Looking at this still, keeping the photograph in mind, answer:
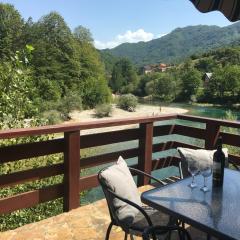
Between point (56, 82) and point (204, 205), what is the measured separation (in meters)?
34.1

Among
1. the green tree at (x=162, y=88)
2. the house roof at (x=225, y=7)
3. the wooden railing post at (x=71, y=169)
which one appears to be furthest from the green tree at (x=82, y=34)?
the house roof at (x=225, y=7)

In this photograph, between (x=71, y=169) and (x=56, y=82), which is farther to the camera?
(x=56, y=82)

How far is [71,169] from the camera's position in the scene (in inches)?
122

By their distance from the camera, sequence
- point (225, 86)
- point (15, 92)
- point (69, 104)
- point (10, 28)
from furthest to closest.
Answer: point (225, 86), point (10, 28), point (69, 104), point (15, 92)

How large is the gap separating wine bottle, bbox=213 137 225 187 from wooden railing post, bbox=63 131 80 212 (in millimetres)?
1466

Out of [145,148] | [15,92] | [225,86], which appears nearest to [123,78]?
[225,86]

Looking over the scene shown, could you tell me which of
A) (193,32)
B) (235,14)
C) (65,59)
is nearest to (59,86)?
(65,59)

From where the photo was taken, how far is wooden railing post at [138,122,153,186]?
12.4 feet

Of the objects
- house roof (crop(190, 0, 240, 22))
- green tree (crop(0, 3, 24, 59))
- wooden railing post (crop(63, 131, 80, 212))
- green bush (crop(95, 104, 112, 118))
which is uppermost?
green tree (crop(0, 3, 24, 59))

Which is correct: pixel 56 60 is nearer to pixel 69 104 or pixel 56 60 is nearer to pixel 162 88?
pixel 69 104

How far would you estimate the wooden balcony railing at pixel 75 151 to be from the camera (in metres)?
2.74

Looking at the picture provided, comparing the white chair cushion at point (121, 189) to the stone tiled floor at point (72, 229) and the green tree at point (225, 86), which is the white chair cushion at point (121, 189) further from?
the green tree at point (225, 86)

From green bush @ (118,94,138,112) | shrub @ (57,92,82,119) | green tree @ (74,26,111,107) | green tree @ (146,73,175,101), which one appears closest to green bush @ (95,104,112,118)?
shrub @ (57,92,82,119)

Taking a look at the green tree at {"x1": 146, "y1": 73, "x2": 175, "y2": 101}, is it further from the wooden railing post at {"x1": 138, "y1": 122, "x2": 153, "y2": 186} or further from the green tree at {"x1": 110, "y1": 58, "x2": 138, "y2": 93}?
the wooden railing post at {"x1": 138, "y1": 122, "x2": 153, "y2": 186}
